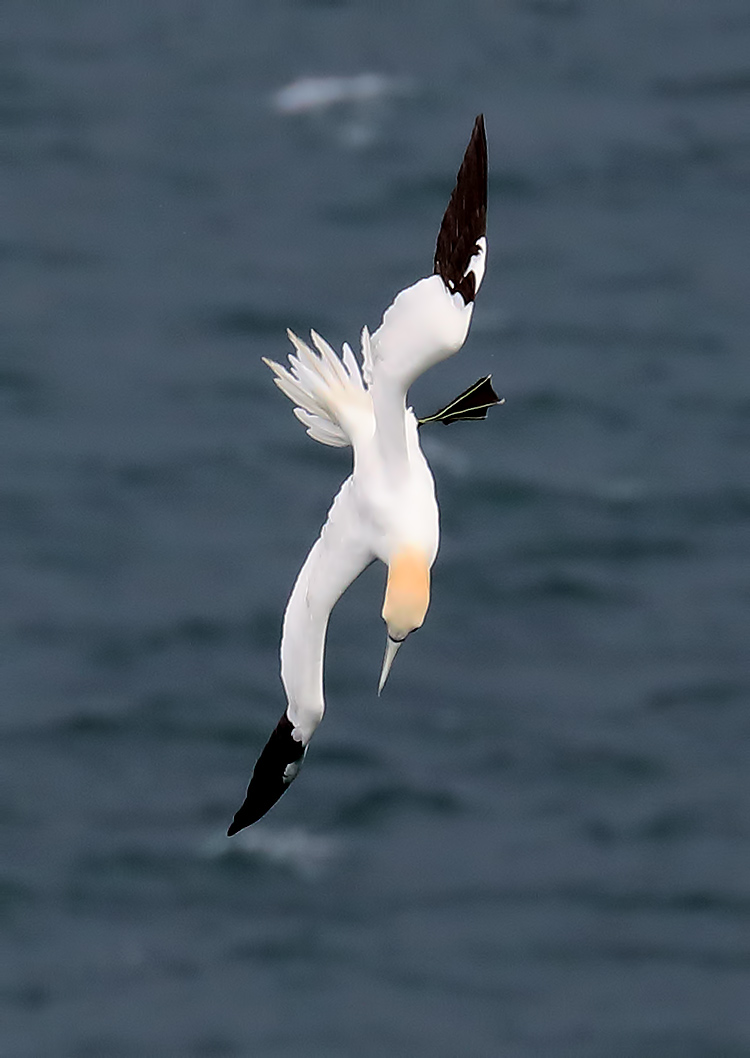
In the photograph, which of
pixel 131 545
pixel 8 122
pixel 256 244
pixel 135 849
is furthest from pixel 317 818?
pixel 8 122

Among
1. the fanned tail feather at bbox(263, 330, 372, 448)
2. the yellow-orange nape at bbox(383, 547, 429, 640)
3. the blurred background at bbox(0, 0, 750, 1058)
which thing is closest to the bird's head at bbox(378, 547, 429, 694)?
the yellow-orange nape at bbox(383, 547, 429, 640)

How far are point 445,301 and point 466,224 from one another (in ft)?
2.65

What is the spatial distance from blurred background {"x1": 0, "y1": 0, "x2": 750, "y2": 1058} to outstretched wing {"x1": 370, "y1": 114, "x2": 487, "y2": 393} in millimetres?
59029

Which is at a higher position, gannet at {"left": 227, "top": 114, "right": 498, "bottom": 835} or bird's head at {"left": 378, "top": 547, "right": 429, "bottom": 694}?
gannet at {"left": 227, "top": 114, "right": 498, "bottom": 835}

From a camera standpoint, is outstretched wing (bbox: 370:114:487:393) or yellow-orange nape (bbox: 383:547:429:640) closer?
outstretched wing (bbox: 370:114:487:393)

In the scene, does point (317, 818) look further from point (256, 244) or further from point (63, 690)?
point (256, 244)

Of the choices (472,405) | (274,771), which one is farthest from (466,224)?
(274,771)

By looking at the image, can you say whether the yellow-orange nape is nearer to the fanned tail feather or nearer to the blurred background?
the fanned tail feather

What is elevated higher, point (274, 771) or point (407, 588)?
point (407, 588)

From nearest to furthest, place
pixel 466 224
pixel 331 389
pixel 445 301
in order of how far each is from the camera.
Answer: pixel 445 301 < pixel 466 224 < pixel 331 389

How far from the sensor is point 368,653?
78938 millimetres

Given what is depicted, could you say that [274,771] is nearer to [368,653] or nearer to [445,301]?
[445,301]

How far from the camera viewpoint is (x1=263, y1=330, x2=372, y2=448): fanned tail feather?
689 inches

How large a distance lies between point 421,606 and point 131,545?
212 ft
